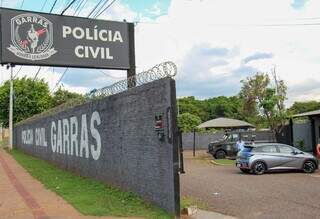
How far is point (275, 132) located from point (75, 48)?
74.1 ft

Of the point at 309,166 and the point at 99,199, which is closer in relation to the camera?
the point at 99,199

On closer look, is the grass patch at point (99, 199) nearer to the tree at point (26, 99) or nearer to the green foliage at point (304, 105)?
the tree at point (26, 99)

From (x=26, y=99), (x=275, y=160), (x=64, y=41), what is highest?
(x=26, y=99)

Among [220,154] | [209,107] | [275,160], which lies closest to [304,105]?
[209,107]

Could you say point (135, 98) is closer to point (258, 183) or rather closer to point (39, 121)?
point (258, 183)

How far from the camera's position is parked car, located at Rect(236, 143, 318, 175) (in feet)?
70.7

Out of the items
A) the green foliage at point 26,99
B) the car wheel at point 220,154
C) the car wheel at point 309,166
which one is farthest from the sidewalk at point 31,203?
the green foliage at point 26,99

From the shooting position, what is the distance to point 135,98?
13.5 metres

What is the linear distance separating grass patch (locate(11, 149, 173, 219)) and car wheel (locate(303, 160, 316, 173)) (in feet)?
29.3

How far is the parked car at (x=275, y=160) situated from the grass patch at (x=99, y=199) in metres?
6.83

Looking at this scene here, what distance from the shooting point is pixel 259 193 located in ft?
49.3

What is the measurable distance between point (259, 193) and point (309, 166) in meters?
7.58

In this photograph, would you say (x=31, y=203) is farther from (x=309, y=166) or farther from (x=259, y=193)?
(x=309, y=166)

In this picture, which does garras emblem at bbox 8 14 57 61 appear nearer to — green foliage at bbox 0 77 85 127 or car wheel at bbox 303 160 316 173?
car wheel at bbox 303 160 316 173
